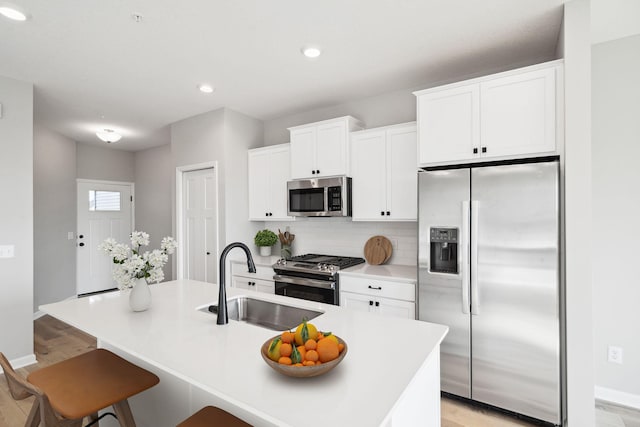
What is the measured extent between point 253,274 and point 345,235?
1.17m

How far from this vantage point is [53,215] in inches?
206

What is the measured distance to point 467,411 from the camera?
7.91ft

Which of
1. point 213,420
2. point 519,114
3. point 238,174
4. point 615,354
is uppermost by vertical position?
point 519,114

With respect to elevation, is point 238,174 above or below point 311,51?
below

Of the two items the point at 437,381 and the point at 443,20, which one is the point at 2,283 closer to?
the point at 437,381

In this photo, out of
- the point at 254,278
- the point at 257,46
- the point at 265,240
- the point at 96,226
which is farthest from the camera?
the point at 96,226

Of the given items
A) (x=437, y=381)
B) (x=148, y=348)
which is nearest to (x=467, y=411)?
(x=437, y=381)

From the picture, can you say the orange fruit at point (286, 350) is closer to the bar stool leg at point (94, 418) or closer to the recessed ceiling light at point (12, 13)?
the bar stool leg at point (94, 418)

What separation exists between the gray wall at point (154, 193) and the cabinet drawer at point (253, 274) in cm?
229

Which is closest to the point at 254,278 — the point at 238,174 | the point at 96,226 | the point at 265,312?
the point at 238,174

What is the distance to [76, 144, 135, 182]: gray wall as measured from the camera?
19.2ft

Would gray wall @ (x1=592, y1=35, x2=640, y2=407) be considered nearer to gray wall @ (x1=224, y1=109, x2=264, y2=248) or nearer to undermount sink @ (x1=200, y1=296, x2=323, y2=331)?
undermount sink @ (x1=200, y1=296, x2=323, y2=331)

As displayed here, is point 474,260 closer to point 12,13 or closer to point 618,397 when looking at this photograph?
point 618,397

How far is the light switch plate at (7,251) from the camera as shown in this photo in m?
3.07
